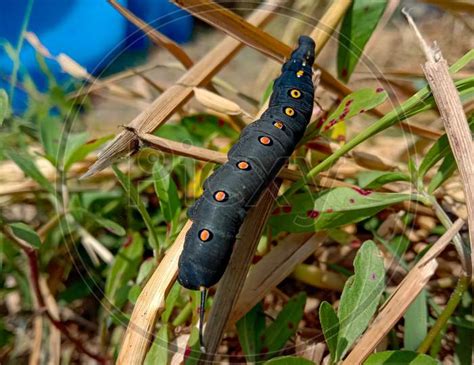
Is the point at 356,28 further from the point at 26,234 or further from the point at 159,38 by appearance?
the point at 26,234

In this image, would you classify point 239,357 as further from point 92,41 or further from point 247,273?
point 92,41

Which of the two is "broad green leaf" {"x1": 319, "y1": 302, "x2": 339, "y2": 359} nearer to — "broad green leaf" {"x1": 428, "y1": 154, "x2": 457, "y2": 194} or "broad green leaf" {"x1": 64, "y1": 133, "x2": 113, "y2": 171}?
"broad green leaf" {"x1": 428, "y1": 154, "x2": 457, "y2": 194}

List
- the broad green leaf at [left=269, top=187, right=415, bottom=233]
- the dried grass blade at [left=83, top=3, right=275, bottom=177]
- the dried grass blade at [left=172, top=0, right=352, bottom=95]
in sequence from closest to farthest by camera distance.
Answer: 1. the dried grass blade at [left=83, top=3, right=275, bottom=177]
2. the broad green leaf at [left=269, top=187, right=415, bottom=233]
3. the dried grass blade at [left=172, top=0, right=352, bottom=95]

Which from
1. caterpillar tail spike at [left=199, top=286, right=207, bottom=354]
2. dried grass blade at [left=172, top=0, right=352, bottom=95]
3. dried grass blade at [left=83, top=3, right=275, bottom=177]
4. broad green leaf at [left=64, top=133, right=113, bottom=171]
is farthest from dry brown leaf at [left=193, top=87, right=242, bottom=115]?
caterpillar tail spike at [left=199, top=286, right=207, bottom=354]

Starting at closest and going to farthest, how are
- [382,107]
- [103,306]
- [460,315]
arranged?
[460,315] < [103,306] < [382,107]

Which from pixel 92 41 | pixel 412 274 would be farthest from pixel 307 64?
pixel 92 41
